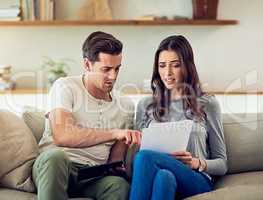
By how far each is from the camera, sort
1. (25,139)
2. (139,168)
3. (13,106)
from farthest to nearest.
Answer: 1. (13,106)
2. (25,139)
3. (139,168)

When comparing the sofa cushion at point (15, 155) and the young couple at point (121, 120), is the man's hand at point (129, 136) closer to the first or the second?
the young couple at point (121, 120)

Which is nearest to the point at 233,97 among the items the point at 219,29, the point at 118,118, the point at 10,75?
the point at 219,29

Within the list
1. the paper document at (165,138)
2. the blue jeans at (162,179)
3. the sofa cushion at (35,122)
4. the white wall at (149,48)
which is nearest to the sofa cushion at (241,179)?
the blue jeans at (162,179)

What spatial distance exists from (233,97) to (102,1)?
122 cm

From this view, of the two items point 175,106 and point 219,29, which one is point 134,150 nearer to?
point 175,106

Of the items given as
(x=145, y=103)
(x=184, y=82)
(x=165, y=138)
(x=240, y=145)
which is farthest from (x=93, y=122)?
(x=240, y=145)

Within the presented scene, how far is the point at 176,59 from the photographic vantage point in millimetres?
2617

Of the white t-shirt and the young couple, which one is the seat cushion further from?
Result: the white t-shirt

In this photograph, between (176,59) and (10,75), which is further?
(10,75)

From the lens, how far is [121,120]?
104 inches

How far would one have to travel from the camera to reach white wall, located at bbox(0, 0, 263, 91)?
3986mm

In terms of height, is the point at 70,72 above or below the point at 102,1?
below

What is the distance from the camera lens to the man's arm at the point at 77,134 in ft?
8.06

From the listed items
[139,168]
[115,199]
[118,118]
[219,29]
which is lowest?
[115,199]
